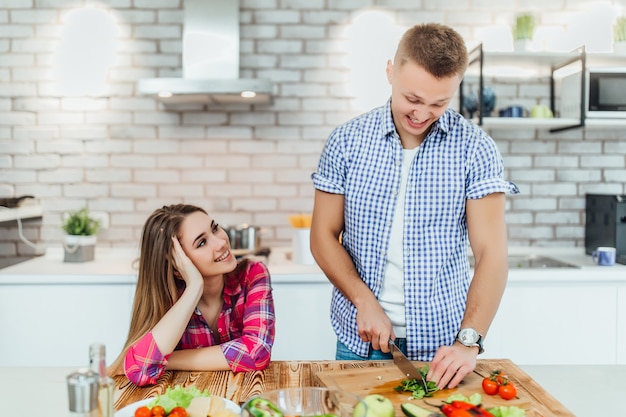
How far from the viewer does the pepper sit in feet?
3.45

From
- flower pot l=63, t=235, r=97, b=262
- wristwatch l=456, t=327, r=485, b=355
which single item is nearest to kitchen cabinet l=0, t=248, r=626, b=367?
flower pot l=63, t=235, r=97, b=262

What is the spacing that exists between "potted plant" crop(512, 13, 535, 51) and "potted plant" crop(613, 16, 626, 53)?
0.42 metres

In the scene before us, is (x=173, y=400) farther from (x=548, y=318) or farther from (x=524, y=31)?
(x=524, y=31)

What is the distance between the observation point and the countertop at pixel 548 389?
1.43 m

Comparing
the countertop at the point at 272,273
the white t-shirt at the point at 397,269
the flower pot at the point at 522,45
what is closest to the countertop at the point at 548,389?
the white t-shirt at the point at 397,269

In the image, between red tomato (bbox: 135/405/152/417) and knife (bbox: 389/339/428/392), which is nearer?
red tomato (bbox: 135/405/152/417)

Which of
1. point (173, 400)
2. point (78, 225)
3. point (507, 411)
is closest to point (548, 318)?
point (507, 411)

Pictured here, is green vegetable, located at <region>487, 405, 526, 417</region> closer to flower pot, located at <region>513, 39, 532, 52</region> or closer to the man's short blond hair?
the man's short blond hair

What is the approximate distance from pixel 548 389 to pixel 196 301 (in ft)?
3.05

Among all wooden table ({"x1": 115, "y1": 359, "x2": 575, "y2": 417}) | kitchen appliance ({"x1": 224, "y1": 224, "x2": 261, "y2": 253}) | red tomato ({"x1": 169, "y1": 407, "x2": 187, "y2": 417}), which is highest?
kitchen appliance ({"x1": 224, "y1": 224, "x2": 261, "y2": 253})

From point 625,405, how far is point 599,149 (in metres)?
2.45

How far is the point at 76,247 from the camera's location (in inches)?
128

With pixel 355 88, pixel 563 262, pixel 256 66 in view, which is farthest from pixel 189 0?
pixel 563 262

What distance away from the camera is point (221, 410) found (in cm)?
130
